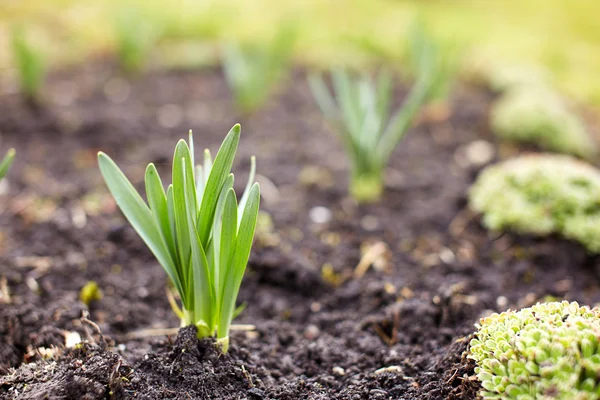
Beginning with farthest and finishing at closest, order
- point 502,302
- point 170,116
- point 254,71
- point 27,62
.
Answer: point 170,116
point 254,71
point 27,62
point 502,302

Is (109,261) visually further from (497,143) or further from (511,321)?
(497,143)

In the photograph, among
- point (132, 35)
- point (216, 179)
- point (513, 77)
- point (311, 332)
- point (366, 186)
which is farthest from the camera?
point (513, 77)

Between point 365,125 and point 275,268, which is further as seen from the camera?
point 365,125

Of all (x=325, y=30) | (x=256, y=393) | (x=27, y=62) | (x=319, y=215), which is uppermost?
(x=27, y=62)

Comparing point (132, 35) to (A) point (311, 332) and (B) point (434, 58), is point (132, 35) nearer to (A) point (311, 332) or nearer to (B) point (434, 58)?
(B) point (434, 58)

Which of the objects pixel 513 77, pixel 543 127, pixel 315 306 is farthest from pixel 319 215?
pixel 513 77

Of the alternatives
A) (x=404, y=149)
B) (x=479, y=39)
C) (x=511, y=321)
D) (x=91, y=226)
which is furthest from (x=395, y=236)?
(x=479, y=39)

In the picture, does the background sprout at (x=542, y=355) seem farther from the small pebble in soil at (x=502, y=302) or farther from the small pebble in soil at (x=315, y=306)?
the small pebble in soil at (x=315, y=306)

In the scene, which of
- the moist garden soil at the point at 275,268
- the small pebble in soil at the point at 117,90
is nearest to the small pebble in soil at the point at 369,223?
the moist garden soil at the point at 275,268
